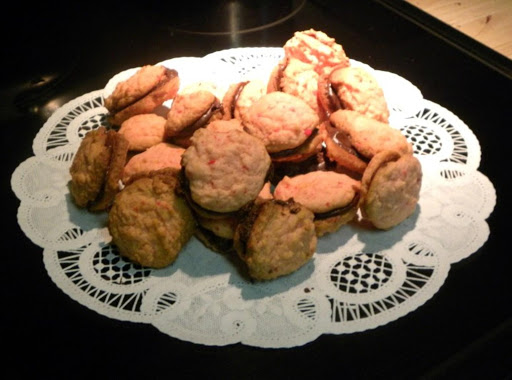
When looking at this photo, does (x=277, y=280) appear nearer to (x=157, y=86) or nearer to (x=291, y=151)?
(x=291, y=151)

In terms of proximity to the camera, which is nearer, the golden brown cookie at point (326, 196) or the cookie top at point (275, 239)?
the cookie top at point (275, 239)

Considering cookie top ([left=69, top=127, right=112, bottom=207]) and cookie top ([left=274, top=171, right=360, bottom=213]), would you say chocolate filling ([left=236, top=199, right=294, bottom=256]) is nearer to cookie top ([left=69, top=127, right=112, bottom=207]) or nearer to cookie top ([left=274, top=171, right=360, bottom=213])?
cookie top ([left=274, top=171, right=360, bottom=213])

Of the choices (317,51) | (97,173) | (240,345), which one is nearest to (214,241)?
(240,345)

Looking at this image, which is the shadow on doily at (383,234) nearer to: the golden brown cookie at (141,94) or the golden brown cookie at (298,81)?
the golden brown cookie at (298,81)

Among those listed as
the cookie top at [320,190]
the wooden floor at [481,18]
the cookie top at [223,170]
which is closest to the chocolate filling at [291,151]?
the cookie top at [320,190]

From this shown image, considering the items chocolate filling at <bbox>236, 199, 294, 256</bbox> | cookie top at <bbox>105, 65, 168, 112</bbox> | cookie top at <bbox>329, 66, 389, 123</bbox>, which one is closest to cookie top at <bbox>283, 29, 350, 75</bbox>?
cookie top at <bbox>329, 66, 389, 123</bbox>

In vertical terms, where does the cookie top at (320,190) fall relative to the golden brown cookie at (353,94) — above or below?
below

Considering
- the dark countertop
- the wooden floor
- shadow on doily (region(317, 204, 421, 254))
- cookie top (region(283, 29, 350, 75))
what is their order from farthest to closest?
the wooden floor
cookie top (region(283, 29, 350, 75))
shadow on doily (region(317, 204, 421, 254))
the dark countertop

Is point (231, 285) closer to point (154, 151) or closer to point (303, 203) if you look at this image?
point (303, 203)

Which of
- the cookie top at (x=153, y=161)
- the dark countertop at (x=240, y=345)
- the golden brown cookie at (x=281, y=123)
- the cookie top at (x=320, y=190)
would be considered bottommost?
the dark countertop at (x=240, y=345)
